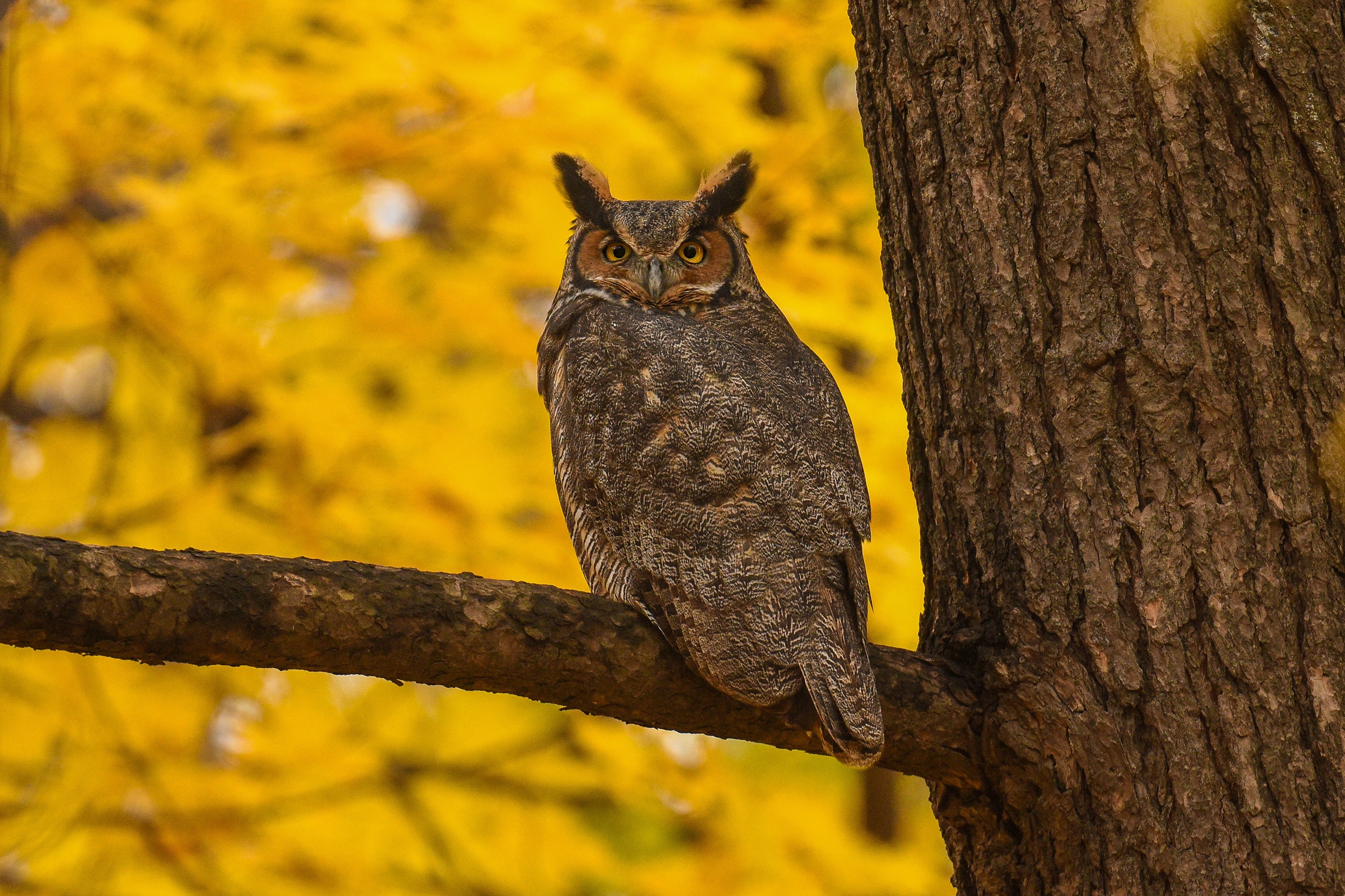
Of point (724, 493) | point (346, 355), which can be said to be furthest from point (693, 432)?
point (346, 355)

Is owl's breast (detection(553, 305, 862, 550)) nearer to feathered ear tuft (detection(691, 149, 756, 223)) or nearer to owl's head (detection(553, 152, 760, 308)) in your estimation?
owl's head (detection(553, 152, 760, 308))

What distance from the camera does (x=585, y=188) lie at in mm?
3564

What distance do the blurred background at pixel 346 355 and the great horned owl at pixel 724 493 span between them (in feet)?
4.52

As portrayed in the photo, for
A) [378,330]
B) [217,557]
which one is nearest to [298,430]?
[378,330]

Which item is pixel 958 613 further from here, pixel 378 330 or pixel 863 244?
pixel 378 330

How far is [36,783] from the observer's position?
4.20m

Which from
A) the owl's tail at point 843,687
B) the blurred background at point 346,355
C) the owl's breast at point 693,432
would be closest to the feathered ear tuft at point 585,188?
the owl's breast at point 693,432

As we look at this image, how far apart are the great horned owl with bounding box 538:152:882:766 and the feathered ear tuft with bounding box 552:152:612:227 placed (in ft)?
1.11

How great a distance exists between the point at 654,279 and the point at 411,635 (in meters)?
1.62

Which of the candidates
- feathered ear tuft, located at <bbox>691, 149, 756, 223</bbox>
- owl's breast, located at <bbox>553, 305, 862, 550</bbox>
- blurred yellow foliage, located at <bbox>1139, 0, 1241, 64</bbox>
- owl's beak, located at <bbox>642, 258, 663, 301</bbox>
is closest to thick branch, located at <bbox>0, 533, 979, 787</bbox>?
owl's breast, located at <bbox>553, 305, 862, 550</bbox>

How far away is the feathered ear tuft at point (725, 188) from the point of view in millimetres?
3480

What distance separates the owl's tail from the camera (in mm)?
2174

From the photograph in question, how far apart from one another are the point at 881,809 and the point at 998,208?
3.92 metres

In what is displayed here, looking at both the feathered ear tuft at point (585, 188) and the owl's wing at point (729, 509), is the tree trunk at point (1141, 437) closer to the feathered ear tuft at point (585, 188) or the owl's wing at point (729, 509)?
the owl's wing at point (729, 509)
